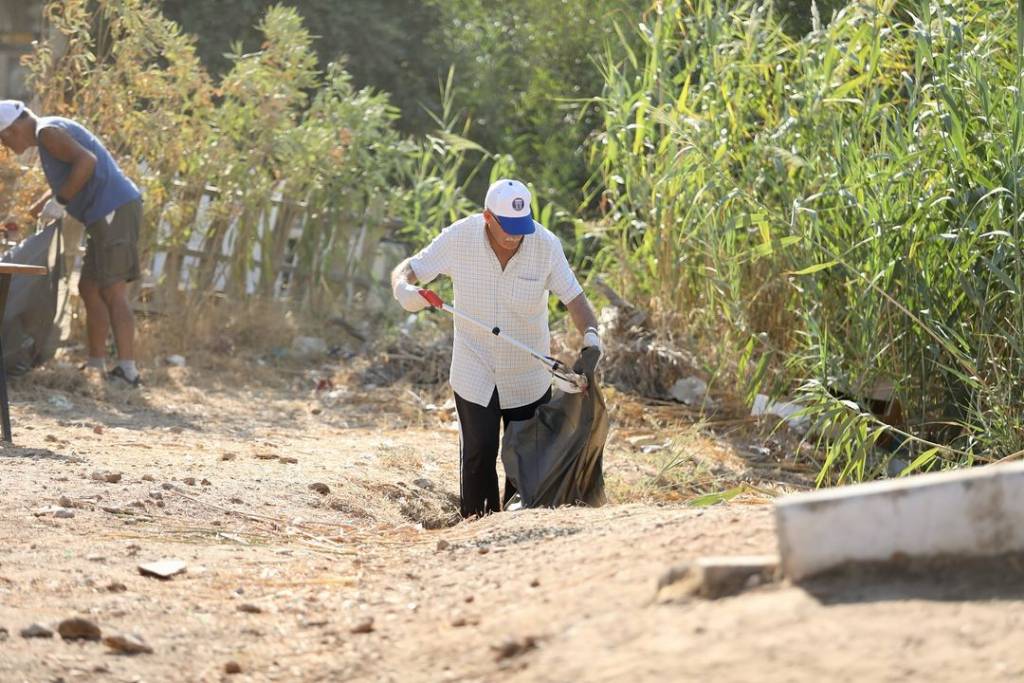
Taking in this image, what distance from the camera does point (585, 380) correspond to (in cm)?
520

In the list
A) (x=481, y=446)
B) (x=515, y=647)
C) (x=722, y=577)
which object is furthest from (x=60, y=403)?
(x=722, y=577)

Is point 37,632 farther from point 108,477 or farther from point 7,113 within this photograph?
point 7,113

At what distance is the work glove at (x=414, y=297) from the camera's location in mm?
5152

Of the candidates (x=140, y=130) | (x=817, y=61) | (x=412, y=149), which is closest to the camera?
(x=817, y=61)

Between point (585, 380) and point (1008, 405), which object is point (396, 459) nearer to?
point (585, 380)

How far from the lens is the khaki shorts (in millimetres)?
7805

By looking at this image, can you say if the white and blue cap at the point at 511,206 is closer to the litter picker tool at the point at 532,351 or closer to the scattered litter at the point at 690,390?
the litter picker tool at the point at 532,351

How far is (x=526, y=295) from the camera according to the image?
5207 millimetres

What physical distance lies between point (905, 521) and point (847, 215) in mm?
3621

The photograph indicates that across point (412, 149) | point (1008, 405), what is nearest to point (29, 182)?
point (412, 149)

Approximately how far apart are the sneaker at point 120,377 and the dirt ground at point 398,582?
3.02 ft

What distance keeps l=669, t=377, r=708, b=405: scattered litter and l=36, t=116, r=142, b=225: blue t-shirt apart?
3.16 meters

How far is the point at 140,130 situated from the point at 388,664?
6339 millimetres

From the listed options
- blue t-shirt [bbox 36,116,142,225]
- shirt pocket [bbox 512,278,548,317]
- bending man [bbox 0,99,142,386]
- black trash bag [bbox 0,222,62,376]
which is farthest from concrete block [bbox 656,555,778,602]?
blue t-shirt [bbox 36,116,142,225]
